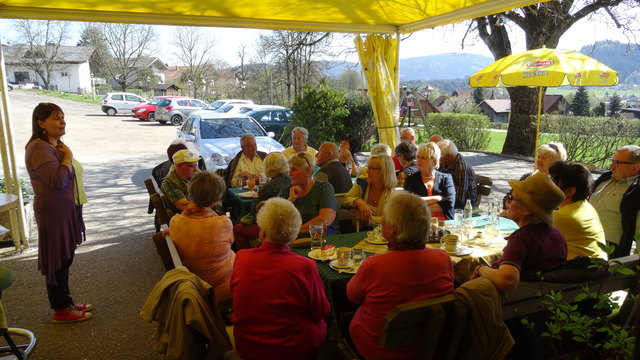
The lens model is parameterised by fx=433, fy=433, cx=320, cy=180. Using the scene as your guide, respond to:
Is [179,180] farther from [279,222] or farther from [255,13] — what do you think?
[279,222]

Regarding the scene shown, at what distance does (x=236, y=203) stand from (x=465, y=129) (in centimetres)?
1150

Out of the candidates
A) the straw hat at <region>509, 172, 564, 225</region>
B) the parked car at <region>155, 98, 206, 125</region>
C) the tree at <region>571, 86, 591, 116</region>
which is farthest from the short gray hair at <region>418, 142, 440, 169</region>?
the tree at <region>571, 86, 591, 116</region>

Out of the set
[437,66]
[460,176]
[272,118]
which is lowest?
[460,176]

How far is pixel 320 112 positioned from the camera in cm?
1204

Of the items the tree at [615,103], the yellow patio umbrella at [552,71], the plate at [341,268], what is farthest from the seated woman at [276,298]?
the tree at [615,103]

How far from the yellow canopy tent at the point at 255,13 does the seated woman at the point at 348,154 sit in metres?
1.62

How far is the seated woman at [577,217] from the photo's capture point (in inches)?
→ 108

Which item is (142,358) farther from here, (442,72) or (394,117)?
(442,72)

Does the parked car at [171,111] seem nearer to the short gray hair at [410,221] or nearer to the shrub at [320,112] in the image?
the shrub at [320,112]

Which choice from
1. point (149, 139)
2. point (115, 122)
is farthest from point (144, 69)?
point (149, 139)

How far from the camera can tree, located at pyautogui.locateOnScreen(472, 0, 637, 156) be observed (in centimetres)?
1163

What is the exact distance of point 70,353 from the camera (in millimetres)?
3314

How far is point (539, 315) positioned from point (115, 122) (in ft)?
91.0

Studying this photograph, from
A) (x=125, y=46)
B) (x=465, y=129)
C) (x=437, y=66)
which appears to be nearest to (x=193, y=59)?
(x=125, y=46)
